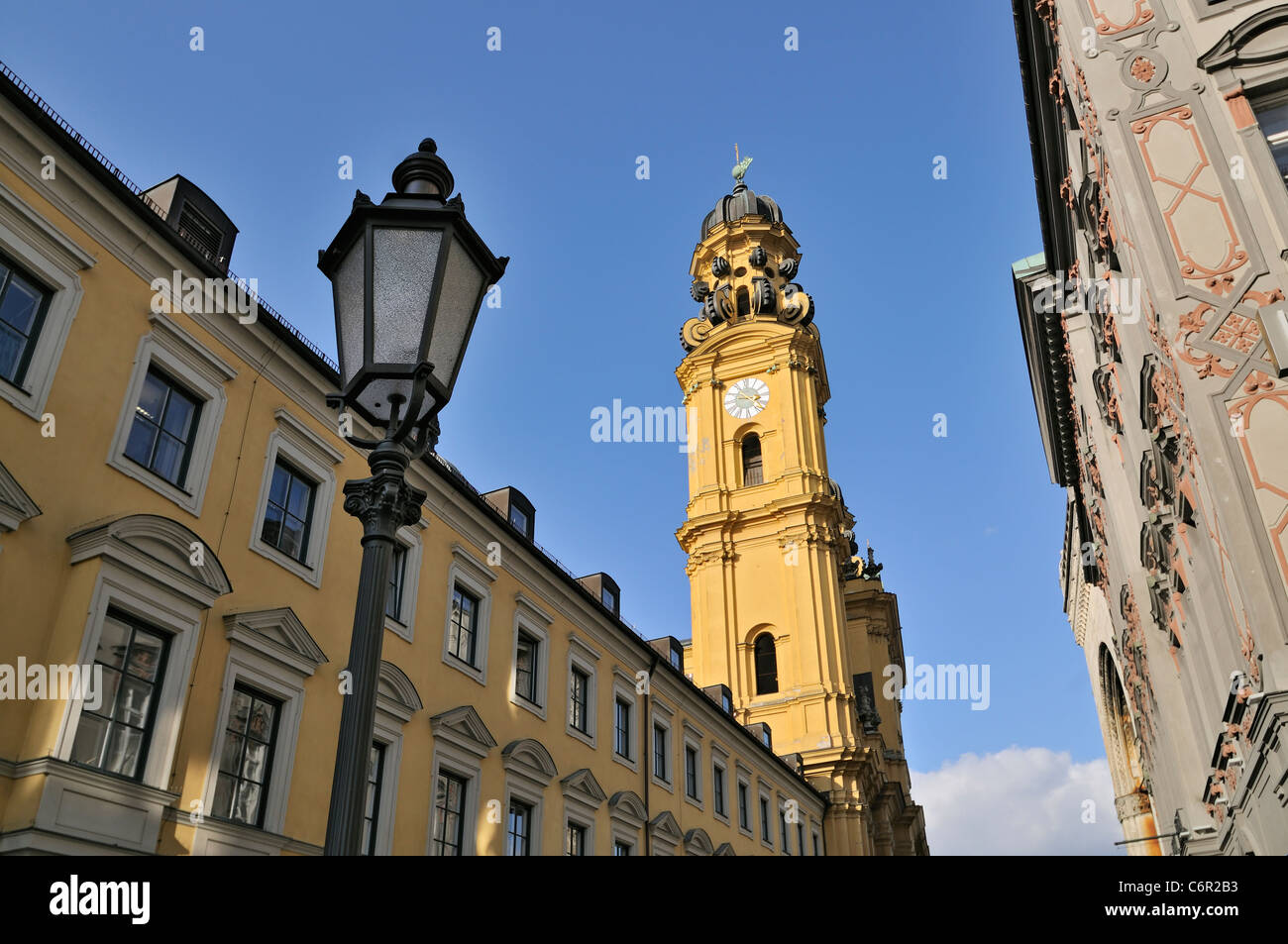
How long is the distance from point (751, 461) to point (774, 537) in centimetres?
490

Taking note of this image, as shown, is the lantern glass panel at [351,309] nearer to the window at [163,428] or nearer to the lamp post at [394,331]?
the lamp post at [394,331]

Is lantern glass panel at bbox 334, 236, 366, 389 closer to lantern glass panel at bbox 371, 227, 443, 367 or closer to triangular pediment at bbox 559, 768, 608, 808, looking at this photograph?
lantern glass panel at bbox 371, 227, 443, 367

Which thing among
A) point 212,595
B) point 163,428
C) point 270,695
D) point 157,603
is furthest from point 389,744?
point 163,428

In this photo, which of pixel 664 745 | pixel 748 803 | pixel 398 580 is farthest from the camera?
pixel 748 803

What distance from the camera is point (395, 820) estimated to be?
46.6 feet

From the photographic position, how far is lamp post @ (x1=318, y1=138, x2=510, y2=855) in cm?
402

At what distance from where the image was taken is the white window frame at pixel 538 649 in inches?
725

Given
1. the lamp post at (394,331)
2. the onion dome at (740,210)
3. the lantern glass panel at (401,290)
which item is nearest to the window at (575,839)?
the lamp post at (394,331)

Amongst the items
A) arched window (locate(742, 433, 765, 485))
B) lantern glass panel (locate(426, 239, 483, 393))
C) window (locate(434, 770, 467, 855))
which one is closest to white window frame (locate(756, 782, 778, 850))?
window (locate(434, 770, 467, 855))

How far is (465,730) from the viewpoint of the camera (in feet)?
53.1

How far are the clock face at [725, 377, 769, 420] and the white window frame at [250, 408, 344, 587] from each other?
34962mm

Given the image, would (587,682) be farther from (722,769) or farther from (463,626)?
(722,769)

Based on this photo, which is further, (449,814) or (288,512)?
(449,814)
